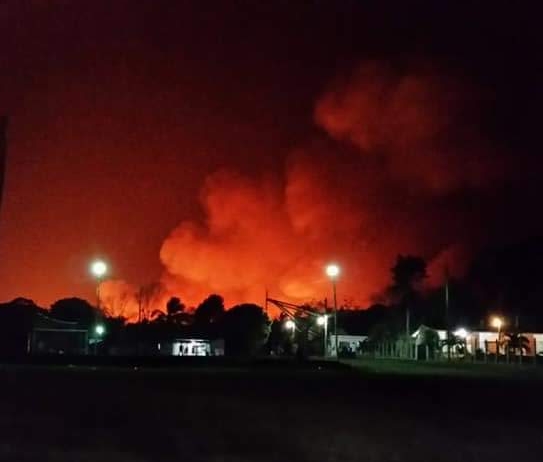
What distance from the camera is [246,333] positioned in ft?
271

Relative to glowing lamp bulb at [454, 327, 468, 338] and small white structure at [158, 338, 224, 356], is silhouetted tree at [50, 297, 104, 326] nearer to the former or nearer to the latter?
small white structure at [158, 338, 224, 356]

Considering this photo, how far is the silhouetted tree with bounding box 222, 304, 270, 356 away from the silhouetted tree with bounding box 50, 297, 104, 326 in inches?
934

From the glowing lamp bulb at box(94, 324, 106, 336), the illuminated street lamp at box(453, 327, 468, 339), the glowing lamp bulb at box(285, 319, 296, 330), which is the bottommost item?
the glowing lamp bulb at box(94, 324, 106, 336)

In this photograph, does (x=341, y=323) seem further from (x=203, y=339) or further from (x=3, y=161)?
(x=3, y=161)

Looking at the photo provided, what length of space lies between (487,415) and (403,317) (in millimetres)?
96761

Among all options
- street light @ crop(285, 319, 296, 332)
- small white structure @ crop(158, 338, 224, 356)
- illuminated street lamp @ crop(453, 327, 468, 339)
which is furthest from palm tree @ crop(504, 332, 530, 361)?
small white structure @ crop(158, 338, 224, 356)

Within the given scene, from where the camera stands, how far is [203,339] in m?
87.1

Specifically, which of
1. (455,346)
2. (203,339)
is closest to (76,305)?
(203,339)

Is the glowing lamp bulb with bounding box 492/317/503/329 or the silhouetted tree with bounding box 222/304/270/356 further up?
the glowing lamp bulb with bounding box 492/317/503/329

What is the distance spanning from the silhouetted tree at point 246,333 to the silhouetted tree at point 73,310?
23.7 m

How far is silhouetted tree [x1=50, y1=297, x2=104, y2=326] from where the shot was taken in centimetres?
10669

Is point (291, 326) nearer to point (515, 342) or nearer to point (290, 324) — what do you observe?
point (290, 324)

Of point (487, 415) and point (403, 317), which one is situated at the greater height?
point (403, 317)

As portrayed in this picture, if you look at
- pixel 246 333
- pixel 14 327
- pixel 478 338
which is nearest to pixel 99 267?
pixel 14 327
